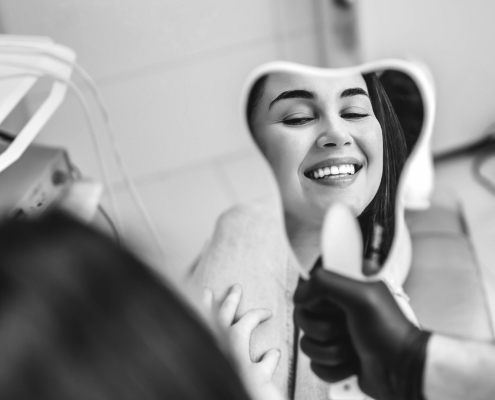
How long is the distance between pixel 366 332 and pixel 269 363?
0.66ft

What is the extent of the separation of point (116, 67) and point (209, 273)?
124 centimetres

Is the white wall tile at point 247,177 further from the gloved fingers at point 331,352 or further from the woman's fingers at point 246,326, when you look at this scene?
the gloved fingers at point 331,352

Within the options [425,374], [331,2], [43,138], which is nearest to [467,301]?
[425,374]

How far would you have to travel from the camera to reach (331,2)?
1830mm

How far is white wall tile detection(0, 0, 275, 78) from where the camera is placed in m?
1.81

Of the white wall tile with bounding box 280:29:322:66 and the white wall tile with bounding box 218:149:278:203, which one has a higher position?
the white wall tile with bounding box 280:29:322:66

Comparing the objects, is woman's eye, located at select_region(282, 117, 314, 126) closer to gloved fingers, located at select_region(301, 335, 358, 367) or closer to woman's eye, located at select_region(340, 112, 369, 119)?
woman's eye, located at select_region(340, 112, 369, 119)

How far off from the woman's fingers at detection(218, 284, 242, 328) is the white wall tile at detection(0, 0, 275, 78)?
4.32ft

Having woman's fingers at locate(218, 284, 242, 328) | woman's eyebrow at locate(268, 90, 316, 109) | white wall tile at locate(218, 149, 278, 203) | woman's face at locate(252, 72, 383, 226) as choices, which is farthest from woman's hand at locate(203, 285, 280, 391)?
white wall tile at locate(218, 149, 278, 203)

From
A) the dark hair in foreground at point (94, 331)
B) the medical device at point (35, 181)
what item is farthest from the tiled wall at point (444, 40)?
the dark hair in foreground at point (94, 331)

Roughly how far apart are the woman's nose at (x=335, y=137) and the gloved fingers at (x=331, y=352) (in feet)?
0.73

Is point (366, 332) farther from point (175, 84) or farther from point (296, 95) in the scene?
point (175, 84)

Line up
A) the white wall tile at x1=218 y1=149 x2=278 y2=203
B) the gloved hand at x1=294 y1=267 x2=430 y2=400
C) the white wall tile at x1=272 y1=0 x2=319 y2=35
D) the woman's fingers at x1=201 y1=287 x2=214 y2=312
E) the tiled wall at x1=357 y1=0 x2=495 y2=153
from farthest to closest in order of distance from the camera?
the white wall tile at x1=218 y1=149 x2=278 y2=203, the white wall tile at x1=272 y1=0 x2=319 y2=35, the tiled wall at x1=357 y1=0 x2=495 y2=153, the woman's fingers at x1=201 y1=287 x2=214 y2=312, the gloved hand at x1=294 y1=267 x2=430 y2=400

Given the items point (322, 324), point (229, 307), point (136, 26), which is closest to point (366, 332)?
point (322, 324)
